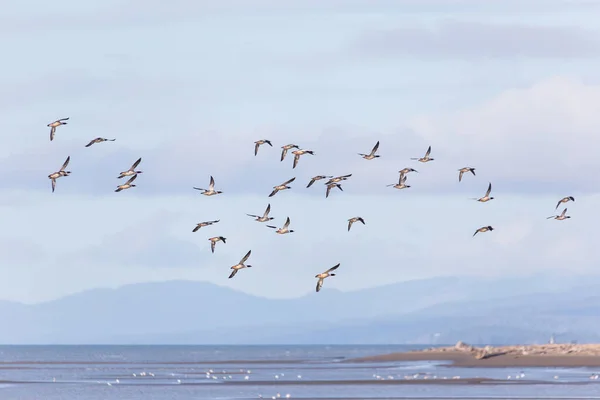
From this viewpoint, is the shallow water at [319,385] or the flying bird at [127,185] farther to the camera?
the shallow water at [319,385]

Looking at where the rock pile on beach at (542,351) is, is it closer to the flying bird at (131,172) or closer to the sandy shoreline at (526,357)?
the sandy shoreline at (526,357)

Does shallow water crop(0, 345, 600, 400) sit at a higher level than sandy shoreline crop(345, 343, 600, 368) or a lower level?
lower

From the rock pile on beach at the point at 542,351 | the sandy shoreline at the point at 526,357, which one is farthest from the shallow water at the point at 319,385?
the rock pile on beach at the point at 542,351

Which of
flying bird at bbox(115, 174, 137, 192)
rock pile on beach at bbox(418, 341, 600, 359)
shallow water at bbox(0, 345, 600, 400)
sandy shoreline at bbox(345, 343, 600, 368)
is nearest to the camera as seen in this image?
flying bird at bbox(115, 174, 137, 192)

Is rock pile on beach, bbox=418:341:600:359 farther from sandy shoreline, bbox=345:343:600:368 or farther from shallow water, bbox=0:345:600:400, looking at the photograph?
shallow water, bbox=0:345:600:400

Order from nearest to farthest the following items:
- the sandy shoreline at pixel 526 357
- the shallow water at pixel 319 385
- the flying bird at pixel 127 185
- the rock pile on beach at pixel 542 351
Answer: the flying bird at pixel 127 185 < the shallow water at pixel 319 385 < the sandy shoreline at pixel 526 357 < the rock pile on beach at pixel 542 351

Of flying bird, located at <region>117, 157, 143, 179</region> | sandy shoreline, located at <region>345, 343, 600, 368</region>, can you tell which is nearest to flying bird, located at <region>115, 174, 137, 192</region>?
flying bird, located at <region>117, 157, 143, 179</region>

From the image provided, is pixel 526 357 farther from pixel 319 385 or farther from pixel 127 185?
pixel 127 185

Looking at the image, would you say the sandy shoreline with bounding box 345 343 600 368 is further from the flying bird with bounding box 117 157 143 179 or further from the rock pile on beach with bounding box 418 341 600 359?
the flying bird with bounding box 117 157 143 179

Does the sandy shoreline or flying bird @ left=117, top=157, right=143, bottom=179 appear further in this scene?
the sandy shoreline

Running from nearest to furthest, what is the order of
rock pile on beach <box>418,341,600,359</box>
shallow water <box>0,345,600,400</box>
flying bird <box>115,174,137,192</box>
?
flying bird <box>115,174,137,192</box> < shallow water <box>0,345,600,400</box> < rock pile on beach <box>418,341,600,359</box>

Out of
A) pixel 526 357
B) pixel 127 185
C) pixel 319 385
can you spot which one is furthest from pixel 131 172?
pixel 526 357

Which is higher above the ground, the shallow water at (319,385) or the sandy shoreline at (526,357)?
the sandy shoreline at (526,357)

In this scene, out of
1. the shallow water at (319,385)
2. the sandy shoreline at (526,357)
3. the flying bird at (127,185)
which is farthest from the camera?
the sandy shoreline at (526,357)
